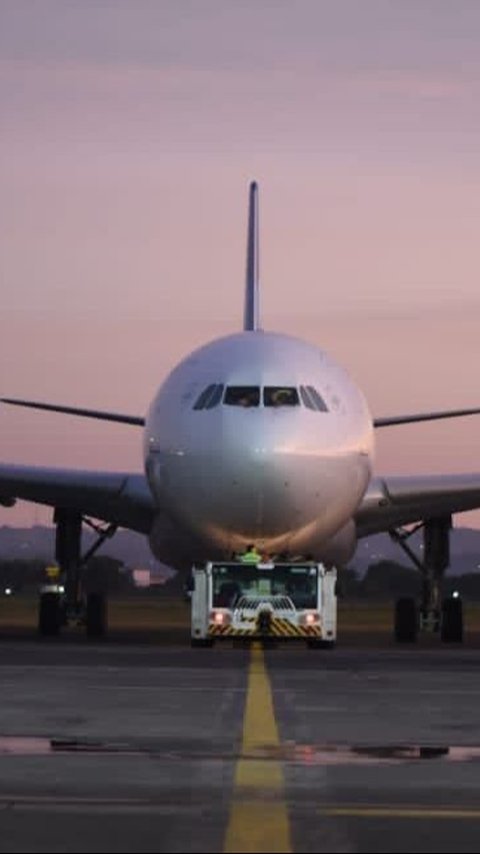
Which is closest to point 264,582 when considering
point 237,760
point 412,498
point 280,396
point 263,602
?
point 263,602

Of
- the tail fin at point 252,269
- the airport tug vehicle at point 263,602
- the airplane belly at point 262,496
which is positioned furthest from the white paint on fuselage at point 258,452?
the tail fin at point 252,269

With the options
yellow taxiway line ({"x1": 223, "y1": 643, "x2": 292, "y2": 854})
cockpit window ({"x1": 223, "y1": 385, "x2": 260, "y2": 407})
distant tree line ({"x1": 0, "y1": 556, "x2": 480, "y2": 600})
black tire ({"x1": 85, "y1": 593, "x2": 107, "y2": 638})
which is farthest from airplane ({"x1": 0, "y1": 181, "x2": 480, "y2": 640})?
distant tree line ({"x1": 0, "y1": 556, "x2": 480, "y2": 600})

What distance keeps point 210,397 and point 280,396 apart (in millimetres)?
1117

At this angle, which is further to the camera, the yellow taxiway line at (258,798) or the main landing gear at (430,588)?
the main landing gear at (430,588)

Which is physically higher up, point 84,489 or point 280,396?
point 280,396

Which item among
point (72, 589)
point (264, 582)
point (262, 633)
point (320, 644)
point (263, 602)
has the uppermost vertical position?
point (72, 589)

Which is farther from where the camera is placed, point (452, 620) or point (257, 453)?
point (452, 620)

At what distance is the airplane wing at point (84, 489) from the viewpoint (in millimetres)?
41688

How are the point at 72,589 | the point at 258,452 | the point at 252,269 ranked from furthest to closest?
the point at 252,269, the point at 72,589, the point at 258,452

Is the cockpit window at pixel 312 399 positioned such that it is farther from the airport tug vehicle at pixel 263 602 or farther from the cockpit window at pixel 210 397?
the airport tug vehicle at pixel 263 602

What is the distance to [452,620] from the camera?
4278 cm

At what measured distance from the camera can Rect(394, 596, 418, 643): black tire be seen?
43.8 m

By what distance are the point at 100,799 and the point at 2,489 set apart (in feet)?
101

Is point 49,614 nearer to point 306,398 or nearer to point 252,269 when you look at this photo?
point 306,398
